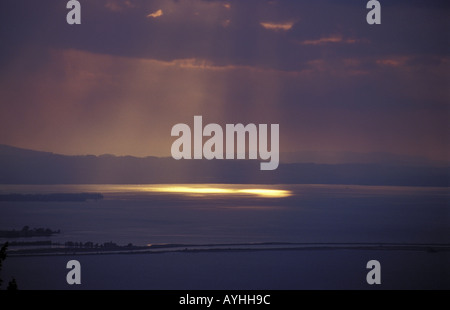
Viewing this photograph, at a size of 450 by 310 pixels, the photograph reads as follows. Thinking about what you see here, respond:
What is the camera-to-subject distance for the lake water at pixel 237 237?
1430 cm

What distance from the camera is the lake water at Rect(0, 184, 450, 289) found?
14.3m

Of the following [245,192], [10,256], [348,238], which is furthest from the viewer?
[245,192]

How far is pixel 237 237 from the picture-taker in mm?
17594

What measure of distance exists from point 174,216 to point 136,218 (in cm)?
146

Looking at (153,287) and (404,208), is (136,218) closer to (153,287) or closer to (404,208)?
(153,287)

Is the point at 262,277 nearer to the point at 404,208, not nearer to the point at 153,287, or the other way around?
the point at 153,287

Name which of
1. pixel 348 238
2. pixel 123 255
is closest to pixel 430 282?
pixel 348 238

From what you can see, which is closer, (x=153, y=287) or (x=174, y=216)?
(x=153, y=287)

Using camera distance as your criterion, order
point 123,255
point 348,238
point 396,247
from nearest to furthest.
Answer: point 123,255 → point 396,247 → point 348,238

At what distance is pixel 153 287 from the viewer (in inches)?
567
